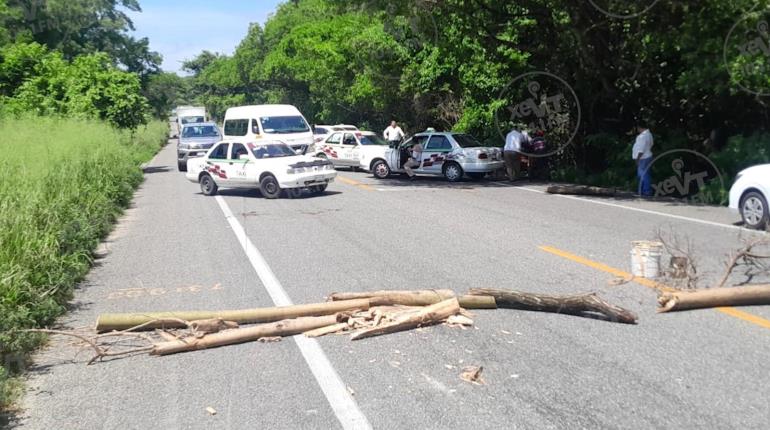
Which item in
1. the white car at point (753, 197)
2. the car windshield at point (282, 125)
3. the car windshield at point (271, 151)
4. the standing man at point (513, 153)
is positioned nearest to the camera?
the white car at point (753, 197)

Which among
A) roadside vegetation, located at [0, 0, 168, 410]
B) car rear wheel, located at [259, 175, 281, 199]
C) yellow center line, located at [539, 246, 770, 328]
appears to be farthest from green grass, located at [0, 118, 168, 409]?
yellow center line, located at [539, 246, 770, 328]

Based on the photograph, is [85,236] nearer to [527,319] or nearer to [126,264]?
[126,264]

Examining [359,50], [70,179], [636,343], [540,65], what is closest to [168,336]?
[636,343]

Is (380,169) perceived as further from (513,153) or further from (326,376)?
(326,376)

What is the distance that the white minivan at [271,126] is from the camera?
24906mm

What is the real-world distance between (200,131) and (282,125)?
756 cm

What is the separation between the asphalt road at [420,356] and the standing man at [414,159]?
37.7ft

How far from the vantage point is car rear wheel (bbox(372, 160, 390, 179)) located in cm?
2491

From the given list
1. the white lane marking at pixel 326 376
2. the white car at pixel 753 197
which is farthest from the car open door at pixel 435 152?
the white lane marking at pixel 326 376

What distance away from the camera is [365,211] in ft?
50.2

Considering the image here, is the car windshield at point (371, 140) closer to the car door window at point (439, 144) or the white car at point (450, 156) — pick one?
the white car at point (450, 156)

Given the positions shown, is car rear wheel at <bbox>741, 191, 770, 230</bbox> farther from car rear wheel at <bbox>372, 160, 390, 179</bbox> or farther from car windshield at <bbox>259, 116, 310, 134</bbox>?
car windshield at <bbox>259, 116, 310, 134</bbox>

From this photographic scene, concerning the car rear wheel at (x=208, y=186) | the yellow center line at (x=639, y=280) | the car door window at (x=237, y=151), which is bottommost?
the car rear wheel at (x=208, y=186)

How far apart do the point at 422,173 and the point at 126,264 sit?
14.0 m
